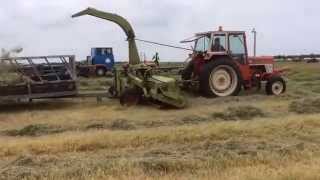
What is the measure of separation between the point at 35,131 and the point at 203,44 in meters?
8.39

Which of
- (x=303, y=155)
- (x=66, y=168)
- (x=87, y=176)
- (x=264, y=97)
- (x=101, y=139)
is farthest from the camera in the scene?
(x=264, y=97)

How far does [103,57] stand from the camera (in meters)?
49.3

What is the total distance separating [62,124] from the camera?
1823cm

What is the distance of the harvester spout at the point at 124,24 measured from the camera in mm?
23812

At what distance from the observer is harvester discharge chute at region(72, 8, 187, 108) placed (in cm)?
2150

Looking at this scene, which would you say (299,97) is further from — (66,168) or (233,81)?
(66,168)

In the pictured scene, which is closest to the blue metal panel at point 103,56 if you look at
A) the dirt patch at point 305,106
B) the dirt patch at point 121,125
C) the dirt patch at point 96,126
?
the dirt patch at point 305,106

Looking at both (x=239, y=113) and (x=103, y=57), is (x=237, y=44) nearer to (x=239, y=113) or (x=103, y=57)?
(x=239, y=113)

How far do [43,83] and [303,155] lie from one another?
12.2m

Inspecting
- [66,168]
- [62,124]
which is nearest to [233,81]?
[62,124]

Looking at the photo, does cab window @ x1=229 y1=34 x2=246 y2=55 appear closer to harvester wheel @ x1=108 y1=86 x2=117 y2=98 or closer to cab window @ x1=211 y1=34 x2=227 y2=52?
cab window @ x1=211 y1=34 x2=227 y2=52

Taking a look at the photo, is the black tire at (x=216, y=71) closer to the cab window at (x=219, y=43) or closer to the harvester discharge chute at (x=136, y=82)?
the cab window at (x=219, y=43)

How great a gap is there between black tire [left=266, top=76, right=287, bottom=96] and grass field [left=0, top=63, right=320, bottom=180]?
0.30m

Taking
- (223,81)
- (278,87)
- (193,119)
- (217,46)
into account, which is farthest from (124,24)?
(193,119)
